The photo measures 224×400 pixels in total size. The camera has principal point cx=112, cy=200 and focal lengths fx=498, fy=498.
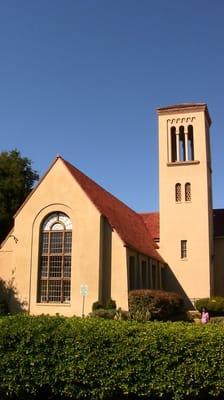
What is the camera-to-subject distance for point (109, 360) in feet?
36.0

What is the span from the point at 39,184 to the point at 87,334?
24.3m

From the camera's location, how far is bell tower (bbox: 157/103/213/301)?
4222cm

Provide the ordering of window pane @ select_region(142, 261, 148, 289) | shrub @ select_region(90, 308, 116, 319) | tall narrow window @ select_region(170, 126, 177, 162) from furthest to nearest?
tall narrow window @ select_region(170, 126, 177, 162)
window pane @ select_region(142, 261, 148, 289)
shrub @ select_region(90, 308, 116, 319)

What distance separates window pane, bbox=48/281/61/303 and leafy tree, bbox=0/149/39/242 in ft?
53.4

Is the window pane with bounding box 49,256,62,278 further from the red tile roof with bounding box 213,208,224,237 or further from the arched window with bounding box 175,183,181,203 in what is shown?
the red tile roof with bounding box 213,208,224,237

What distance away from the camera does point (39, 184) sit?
3469 centimetres

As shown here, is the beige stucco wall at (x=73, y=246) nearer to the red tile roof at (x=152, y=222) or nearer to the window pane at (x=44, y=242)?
the window pane at (x=44, y=242)

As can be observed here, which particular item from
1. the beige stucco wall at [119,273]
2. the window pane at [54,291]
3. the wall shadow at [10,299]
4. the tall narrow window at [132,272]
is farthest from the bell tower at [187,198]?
the wall shadow at [10,299]

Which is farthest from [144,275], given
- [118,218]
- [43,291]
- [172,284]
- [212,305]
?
[43,291]

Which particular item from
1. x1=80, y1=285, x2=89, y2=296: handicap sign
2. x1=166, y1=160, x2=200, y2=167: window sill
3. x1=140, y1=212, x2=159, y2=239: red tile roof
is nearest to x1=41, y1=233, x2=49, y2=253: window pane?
x1=80, y1=285, x2=89, y2=296: handicap sign

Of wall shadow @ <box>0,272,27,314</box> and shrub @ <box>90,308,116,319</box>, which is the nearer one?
shrub @ <box>90,308,116,319</box>

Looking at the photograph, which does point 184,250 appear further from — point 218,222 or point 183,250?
point 218,222

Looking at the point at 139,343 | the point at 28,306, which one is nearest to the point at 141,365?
the point at 139,343

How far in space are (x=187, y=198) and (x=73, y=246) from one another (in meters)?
14.4
